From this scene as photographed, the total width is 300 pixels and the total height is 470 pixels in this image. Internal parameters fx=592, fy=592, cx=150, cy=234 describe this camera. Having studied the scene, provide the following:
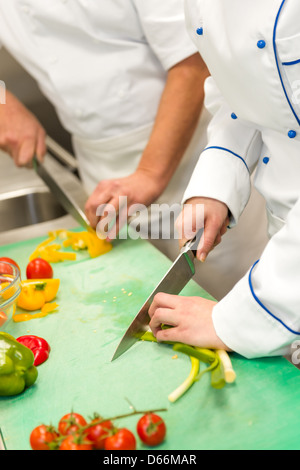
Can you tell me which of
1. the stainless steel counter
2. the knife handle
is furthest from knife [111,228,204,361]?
the stainless steel counter

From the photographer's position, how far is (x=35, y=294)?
46.8 inches

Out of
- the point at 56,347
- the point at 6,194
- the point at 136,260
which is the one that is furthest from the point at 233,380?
the point at 6,194

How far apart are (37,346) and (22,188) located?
3.11ft

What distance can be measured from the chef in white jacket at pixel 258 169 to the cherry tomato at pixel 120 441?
0.22 meters

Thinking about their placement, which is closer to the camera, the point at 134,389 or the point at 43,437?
the point at 43,437

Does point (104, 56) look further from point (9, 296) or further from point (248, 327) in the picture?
point (248, 327)

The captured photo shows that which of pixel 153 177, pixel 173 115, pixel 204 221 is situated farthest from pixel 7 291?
pixel 173 115

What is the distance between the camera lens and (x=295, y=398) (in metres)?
0.87

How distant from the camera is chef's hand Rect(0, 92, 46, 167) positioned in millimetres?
1682

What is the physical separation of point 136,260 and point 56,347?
34cm

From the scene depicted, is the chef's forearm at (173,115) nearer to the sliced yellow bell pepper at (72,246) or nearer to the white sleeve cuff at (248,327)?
the sliced yellow bell pepper at (72,246)

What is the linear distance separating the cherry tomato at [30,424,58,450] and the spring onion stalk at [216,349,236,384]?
0.26m

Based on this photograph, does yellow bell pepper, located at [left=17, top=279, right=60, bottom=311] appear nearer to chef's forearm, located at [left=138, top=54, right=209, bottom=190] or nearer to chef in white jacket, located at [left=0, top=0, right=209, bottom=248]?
chef in white jacket, located at [left=0, top=0, right=209, bottom=248]
